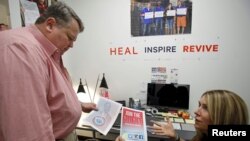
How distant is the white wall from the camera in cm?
222

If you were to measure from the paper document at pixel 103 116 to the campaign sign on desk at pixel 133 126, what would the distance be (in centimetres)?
17

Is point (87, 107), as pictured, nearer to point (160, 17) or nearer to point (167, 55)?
point (167, 55)

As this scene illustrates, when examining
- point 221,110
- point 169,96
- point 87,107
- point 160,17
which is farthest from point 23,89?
point 160,17

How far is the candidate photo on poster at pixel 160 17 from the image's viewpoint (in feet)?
7.65

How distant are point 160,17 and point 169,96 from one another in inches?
40.4

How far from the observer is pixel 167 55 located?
2.48m

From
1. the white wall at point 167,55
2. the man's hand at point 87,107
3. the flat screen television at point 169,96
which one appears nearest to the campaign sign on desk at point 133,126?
the man's hand at point 87,107

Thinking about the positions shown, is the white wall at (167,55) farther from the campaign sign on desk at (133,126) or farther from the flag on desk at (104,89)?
the campaign sign on desk at (133,126)

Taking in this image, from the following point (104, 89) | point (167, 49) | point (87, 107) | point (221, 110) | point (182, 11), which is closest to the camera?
point (221, 110)

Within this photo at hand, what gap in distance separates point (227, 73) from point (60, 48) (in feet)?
6.80

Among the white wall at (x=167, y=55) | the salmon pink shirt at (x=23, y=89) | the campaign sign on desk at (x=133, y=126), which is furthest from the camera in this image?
the white wall at (x=167, y=55)

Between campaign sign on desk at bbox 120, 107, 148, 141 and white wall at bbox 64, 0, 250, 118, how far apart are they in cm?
129

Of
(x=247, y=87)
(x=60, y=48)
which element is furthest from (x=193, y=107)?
(x=60, y=48)

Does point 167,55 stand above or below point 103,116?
above
